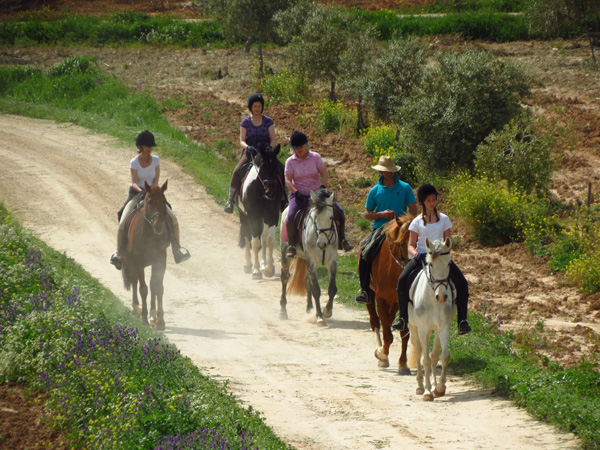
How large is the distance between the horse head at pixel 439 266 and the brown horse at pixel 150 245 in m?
5.23

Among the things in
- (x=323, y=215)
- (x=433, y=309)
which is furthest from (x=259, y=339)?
(x=433, y=309)

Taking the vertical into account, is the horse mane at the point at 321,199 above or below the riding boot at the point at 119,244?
above

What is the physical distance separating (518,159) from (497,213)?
1.87 metres

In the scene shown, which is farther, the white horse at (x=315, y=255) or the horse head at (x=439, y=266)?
the white horse at (x=315, y=255)

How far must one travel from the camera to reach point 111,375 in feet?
31.8

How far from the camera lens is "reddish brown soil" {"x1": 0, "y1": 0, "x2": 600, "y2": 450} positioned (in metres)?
12.8

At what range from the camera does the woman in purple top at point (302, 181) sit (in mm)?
13938

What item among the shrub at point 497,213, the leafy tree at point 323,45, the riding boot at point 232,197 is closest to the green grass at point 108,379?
the riding boot at point 232,197

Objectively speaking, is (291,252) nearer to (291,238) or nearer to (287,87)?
(291,238)

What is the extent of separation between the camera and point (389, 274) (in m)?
11.2

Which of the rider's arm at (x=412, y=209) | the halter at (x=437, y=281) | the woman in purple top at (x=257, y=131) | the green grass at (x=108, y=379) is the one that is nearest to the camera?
the green grass at (x=108, y=379)

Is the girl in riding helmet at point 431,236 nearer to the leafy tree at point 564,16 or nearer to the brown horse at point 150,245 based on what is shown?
the brown horse at point 150,245

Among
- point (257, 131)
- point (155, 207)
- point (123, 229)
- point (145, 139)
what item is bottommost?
point (123, 229)

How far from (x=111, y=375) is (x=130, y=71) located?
32.7 meters
